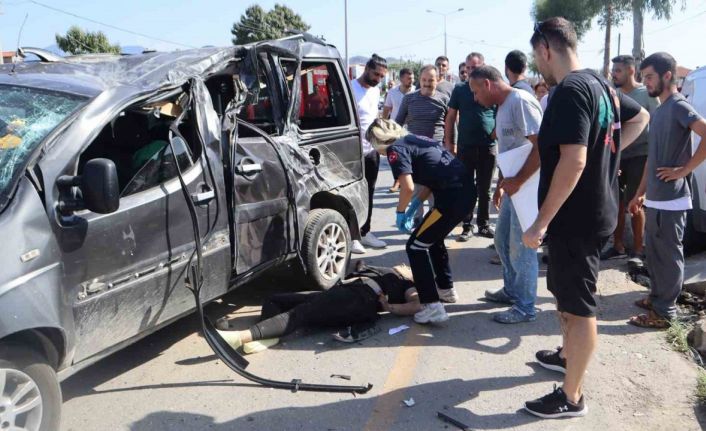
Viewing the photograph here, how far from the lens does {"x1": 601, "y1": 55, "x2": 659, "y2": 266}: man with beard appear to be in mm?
5477

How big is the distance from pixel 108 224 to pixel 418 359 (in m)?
2.05

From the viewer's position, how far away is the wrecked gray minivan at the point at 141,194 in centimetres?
257

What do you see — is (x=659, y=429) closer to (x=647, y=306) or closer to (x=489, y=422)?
(x=489, y=422)

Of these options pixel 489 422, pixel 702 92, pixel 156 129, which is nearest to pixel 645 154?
pixel 702 92

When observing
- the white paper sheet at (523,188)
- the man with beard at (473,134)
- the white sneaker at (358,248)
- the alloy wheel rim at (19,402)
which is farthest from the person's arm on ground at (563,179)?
the white sneaker at (358,248)

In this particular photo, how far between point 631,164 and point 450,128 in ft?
6.35

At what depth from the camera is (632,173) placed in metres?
5.53

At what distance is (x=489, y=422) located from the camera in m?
3.04

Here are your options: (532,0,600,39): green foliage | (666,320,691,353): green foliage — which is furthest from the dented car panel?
(532,0,600,39): green foliage

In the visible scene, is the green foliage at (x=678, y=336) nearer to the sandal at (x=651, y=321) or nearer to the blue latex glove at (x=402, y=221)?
the sandal at (x=651, y=321)

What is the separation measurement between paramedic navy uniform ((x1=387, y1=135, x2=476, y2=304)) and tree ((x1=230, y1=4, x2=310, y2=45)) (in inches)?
1836

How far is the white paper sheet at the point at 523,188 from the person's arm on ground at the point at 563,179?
915 mm

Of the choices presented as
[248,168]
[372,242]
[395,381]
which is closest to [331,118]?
[248,168]

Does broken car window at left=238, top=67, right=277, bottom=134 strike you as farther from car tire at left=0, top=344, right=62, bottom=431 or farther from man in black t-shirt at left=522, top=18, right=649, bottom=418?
car tire at left=0, top=344, right=62, bottom=431
